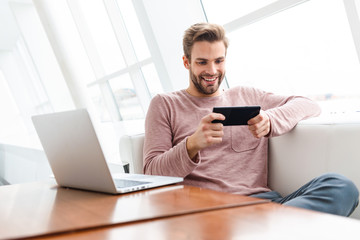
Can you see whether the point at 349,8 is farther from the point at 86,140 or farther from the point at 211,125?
the point at 86,140

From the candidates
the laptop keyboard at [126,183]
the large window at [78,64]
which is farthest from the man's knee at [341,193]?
the large window at [78,64]

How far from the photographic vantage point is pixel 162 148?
1.70 metres

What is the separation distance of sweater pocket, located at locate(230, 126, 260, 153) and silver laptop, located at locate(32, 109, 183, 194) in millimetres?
602

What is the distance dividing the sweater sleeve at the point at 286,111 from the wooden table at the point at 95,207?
0.65 meters

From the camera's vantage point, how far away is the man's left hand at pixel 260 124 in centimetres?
151

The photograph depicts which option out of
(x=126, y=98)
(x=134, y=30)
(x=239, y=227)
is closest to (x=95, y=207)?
(x=239, y=227)

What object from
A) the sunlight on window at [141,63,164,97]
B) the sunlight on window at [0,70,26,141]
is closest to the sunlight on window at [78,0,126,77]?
the sunlight on window at [141,63,164,97]

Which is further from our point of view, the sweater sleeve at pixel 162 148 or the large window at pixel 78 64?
the large window at pixel 78 64

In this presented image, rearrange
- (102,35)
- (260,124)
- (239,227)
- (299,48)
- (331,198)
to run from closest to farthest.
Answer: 1. (239,227)
2. (331,198)
3. (260,124)
4. (299,48)
5. (102,35)

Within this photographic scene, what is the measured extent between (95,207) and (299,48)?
1.97m

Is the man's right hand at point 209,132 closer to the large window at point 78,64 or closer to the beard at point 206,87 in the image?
the beard at point 206,87

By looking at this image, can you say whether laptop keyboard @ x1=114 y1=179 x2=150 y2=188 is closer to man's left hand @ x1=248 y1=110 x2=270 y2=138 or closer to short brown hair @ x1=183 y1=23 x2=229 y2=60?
man's left hand @ x1=248 y1=110 x2=270 y2=138

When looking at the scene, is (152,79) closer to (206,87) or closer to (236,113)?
(206,87)

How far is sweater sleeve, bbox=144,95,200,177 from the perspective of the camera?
1474mm
